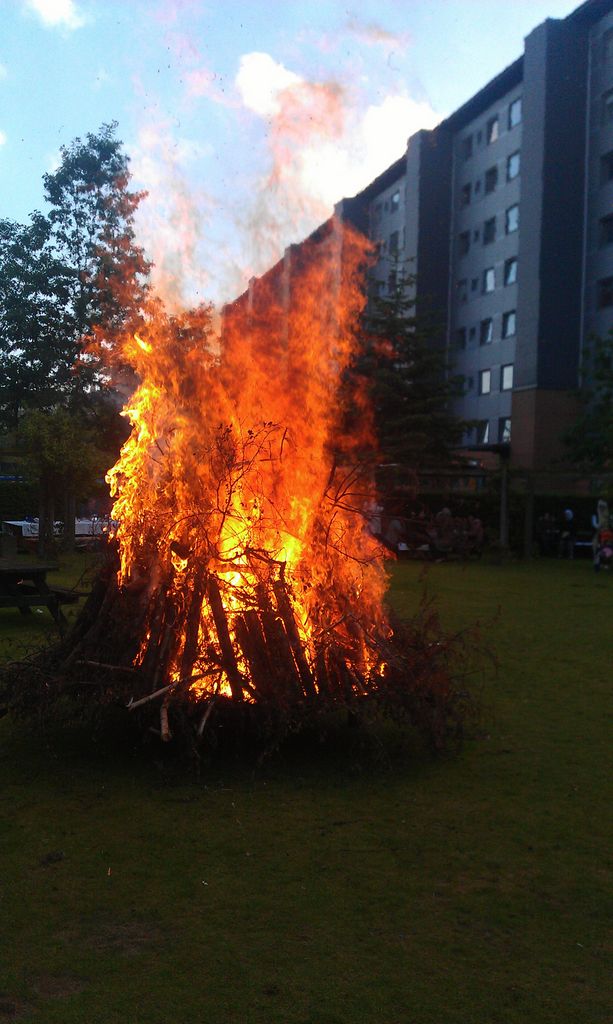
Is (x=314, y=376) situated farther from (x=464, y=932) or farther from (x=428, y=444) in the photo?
(x=428, y=444)

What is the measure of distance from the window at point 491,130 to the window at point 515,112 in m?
1.52

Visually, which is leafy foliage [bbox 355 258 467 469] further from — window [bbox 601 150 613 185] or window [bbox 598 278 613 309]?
window [bbox 601 150 613 185]

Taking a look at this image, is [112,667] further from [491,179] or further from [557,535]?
[491,179]

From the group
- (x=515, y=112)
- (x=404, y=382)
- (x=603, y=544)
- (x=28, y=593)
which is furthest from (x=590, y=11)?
(x=28, y=593)

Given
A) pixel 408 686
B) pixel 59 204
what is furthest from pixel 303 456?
pixel 59 204

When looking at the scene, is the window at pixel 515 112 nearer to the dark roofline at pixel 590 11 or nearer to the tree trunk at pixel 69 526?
the dark roofline at pixel 590 11

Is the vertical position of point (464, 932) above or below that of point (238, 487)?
below

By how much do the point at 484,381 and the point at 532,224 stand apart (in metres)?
8.49

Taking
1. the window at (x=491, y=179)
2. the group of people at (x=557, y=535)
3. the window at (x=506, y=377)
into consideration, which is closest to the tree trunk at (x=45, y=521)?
the group of people at (x=557, y=535)

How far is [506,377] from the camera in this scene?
44.1m

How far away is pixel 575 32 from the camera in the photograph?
38.8 m

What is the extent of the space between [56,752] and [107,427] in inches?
845

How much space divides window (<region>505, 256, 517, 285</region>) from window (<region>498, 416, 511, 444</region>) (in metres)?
6.38

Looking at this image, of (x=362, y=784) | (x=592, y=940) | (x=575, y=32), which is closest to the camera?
(x=592, y=940)
